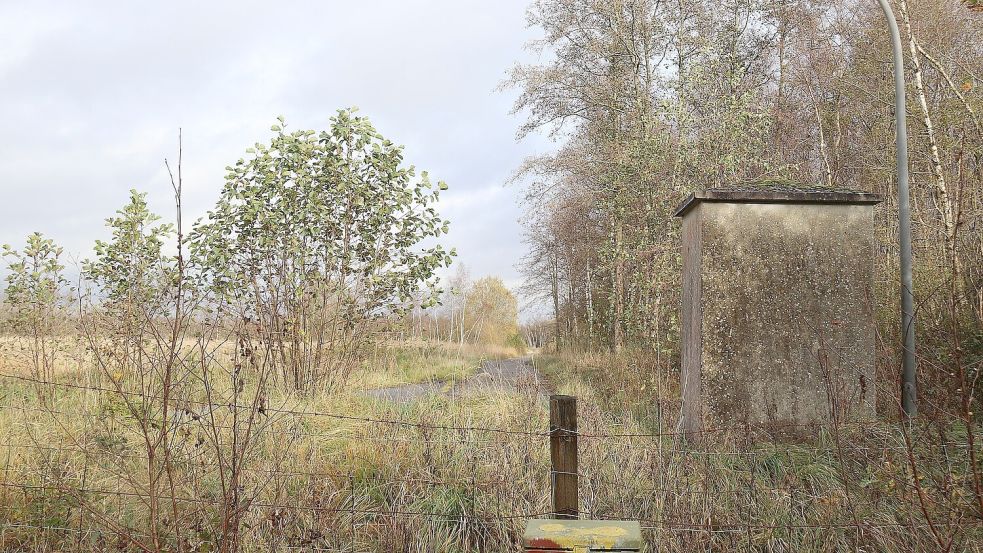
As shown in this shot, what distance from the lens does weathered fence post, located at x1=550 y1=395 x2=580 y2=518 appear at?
11.0ft

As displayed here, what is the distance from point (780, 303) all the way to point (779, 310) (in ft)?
0.20

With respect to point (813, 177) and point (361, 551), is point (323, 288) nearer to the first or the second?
point (361, 551)

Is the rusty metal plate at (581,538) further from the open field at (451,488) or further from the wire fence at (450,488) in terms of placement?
the open field at (451,488)

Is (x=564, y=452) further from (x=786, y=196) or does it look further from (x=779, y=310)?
(x=786, y=196)

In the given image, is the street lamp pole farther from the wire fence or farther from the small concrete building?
the wire fence

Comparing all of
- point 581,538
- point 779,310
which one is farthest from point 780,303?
point 581,538

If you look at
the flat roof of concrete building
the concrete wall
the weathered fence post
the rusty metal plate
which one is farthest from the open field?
the flat roof of concrete building

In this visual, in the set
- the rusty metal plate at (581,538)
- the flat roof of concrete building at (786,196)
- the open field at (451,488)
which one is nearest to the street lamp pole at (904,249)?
the open field at (451,488)

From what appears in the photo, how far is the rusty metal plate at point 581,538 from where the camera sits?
2.20m

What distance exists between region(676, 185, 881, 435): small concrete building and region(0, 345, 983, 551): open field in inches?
14.3

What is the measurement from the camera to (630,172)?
11445mm

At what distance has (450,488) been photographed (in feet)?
14.3

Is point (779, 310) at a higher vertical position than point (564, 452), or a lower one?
higher

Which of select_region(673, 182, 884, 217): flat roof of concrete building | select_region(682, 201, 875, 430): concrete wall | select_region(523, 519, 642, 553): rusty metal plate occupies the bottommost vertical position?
select_region(523, 519, 642, 553): rusty metal plate
